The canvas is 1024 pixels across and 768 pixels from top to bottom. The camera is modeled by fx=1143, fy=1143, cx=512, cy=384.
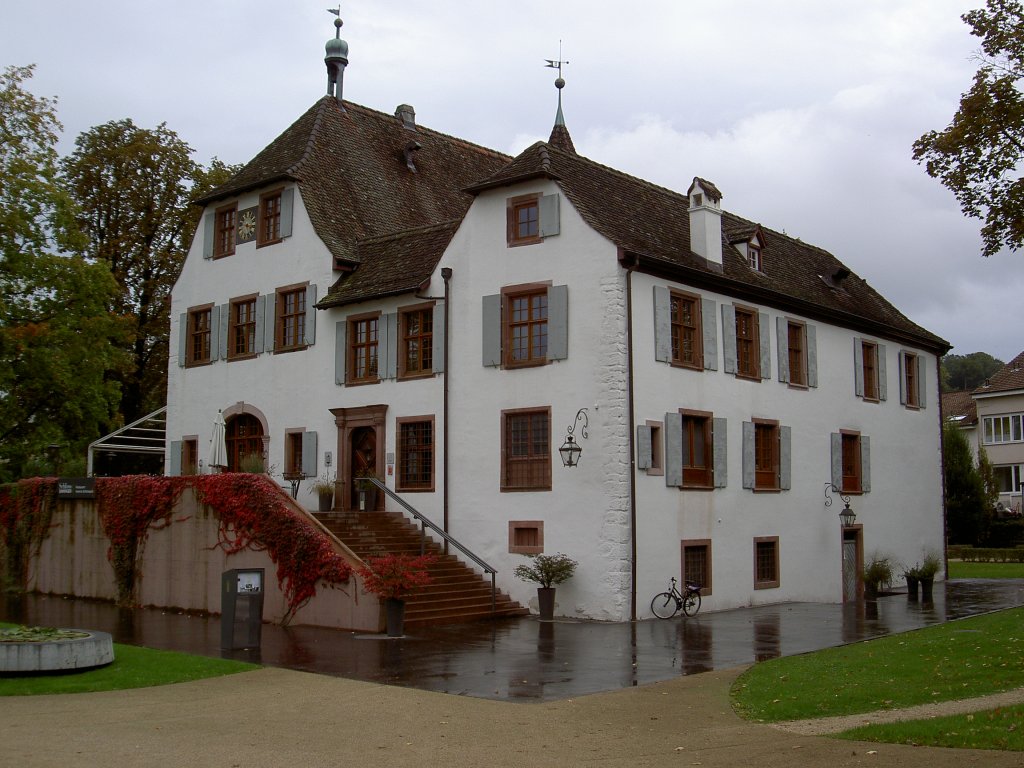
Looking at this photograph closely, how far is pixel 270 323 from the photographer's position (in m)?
29.1

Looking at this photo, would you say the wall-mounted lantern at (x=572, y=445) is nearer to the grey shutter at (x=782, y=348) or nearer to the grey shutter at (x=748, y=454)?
the grey shutter at (x=748, y=454)

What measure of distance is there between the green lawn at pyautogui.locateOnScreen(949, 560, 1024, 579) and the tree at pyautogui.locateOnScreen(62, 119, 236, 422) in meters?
27.8

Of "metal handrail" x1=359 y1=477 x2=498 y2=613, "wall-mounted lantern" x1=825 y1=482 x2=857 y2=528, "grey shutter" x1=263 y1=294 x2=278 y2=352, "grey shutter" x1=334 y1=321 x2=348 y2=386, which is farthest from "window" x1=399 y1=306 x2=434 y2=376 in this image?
"wall-mounted lantern" x1=825 y1=482 x2=857 y2=528

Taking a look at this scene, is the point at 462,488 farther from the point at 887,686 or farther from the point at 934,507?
the point at 934,507

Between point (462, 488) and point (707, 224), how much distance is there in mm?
8137

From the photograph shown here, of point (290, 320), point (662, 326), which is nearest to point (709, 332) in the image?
point (662, 326)

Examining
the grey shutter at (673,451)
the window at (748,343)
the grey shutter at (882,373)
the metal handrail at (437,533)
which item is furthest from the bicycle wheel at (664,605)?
the grey shutter at (882,373)

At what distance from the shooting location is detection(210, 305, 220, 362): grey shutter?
30.5 metres

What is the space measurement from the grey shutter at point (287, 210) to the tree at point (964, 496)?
34.8 meters

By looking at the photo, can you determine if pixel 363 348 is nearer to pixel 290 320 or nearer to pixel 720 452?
pixel 290 320

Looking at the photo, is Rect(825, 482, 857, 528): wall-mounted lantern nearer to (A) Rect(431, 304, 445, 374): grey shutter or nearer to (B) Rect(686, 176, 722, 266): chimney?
(B) Rect(686, 176, 722, 266): chimney

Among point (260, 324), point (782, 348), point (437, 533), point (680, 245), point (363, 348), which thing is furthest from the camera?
point (260, 324)

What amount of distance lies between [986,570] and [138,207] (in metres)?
31.9

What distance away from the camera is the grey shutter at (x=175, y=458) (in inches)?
1223
